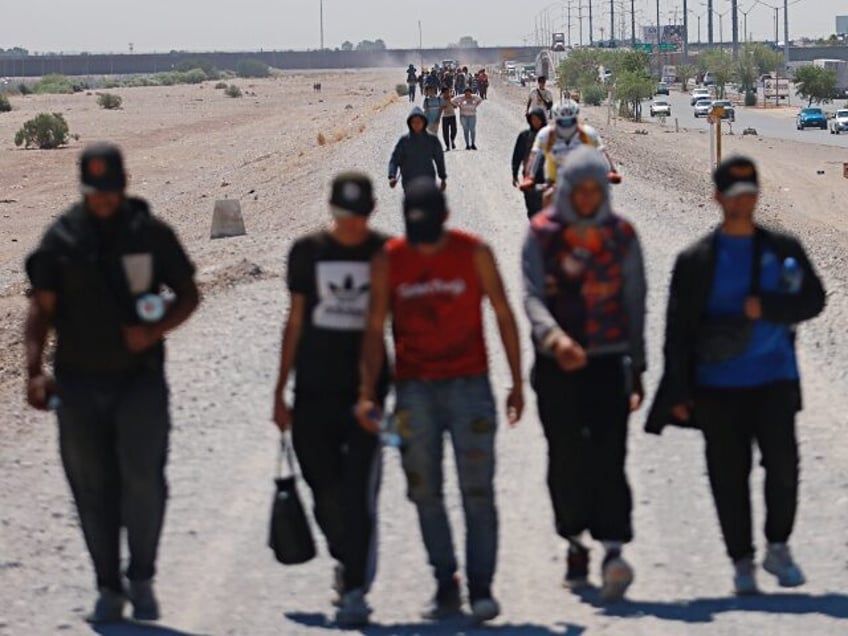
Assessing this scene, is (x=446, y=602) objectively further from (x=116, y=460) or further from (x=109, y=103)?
(x=109, y=103)

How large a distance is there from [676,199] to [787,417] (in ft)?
66.4

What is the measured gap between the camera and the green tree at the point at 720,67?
15250cm

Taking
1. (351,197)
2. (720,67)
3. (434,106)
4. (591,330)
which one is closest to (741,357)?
(591,330)

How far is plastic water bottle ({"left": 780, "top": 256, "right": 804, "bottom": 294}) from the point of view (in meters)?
6.84

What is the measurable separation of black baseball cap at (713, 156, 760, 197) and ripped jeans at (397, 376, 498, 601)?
1.17 meters

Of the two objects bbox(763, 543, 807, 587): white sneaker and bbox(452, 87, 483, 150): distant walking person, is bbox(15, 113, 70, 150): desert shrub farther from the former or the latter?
bbox(763, 543, 807, 587): white sneaker

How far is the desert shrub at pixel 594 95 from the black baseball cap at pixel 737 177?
120 meters

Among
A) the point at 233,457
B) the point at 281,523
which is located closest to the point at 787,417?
the point at 281,523

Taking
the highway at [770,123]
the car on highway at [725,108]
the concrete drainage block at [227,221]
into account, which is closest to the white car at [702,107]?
the highway at [770,123]

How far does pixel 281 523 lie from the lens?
7031 mm

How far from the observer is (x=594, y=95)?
411ft

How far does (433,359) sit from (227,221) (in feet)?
62.8

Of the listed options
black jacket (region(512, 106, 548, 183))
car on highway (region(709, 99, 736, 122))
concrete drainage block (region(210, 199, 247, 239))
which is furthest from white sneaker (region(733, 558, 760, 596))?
car on highway (region(709, 99, 736, 122))

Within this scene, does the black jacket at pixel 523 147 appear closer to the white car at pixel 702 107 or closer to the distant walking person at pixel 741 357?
the distant walking person at pixel 741 357
